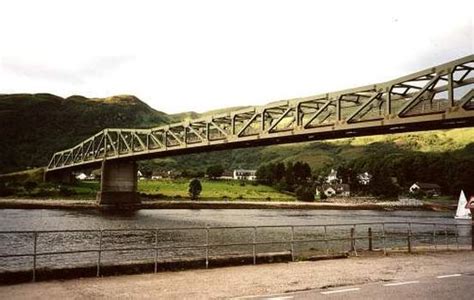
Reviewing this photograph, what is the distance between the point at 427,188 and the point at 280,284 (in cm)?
16178

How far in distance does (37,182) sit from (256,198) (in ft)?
185

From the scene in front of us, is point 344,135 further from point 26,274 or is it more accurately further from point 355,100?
point 26,274

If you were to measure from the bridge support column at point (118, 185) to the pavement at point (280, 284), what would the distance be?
79.7m

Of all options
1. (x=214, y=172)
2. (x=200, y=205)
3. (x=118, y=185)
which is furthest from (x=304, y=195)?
(x=118, y=185)

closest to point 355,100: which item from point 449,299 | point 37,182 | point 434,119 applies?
point 434,119

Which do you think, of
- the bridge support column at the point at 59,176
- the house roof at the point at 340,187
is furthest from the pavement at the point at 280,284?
the house roof at the point at 340,187

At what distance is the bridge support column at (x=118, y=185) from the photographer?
9481 centimetres

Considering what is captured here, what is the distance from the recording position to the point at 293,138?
199ft

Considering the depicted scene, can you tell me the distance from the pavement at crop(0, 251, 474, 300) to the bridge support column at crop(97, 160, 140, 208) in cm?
7966

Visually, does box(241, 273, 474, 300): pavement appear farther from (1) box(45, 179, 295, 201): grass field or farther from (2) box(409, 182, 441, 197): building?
(2) box(409, 182, 441, 197): building

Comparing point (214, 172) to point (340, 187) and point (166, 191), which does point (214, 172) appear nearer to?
point (166, 191)

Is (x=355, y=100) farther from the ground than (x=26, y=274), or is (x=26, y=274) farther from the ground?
(x=355, y=100)

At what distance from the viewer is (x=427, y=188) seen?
541 feet

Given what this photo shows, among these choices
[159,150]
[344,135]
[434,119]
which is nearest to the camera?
[434,119]
